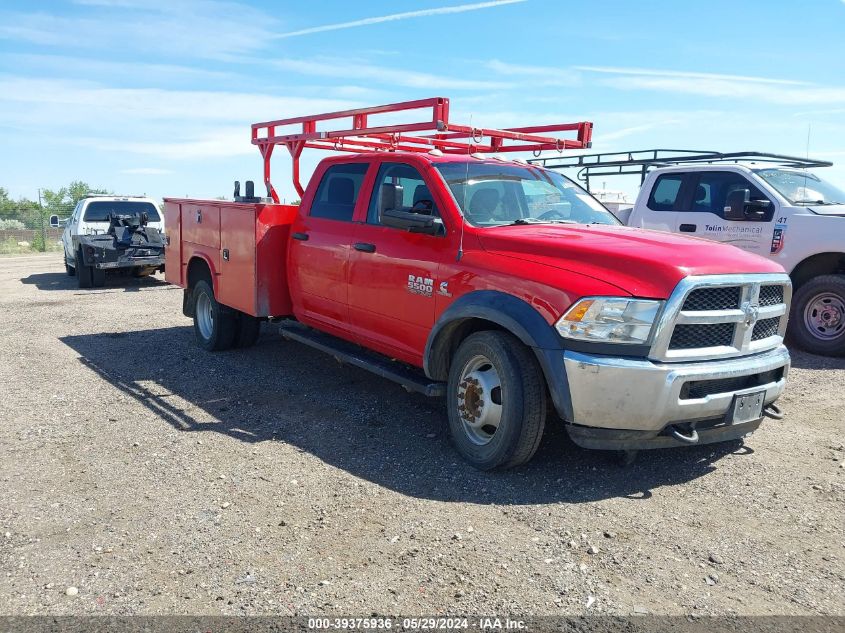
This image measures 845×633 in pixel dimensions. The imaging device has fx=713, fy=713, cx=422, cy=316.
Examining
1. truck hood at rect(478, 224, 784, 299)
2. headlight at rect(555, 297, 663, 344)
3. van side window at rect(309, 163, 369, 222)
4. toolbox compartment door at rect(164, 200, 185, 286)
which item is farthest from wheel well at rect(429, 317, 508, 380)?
toolbox compartment door at rect(164, 200, 185, 286)

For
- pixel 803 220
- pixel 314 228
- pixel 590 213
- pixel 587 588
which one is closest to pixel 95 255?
pixel 314 228

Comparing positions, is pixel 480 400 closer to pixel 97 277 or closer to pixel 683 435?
pixel 683 435

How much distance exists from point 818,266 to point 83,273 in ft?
42.1

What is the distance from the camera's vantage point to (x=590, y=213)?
18.5ft

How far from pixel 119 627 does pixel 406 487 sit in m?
1.85

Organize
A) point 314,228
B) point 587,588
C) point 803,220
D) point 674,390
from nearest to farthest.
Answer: point 587,588
point 674,390
point 314,228
point 803,220

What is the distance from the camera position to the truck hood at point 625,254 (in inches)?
157

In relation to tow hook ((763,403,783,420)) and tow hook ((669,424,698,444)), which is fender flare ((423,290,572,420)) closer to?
tow hook ((669,424,698,444))

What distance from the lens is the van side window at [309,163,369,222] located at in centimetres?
601

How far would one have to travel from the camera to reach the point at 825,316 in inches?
321

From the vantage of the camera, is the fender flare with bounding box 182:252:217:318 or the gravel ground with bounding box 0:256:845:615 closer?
the gravel ground with bounding box 0:256:845:615

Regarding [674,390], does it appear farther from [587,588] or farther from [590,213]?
[590,213]

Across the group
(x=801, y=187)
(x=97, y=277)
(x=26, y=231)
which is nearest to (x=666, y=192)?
(x=801, y=187)

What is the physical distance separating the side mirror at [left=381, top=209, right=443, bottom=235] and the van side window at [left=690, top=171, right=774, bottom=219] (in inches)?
205
